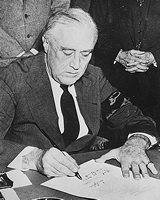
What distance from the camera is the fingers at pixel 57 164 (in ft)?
7.61

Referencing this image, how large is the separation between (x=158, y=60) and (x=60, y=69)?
0.71 metres

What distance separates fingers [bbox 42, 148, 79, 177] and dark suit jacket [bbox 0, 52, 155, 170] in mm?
57

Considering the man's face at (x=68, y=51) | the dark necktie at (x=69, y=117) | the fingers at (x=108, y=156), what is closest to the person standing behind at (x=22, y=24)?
the man's face at (x=68, y=51)

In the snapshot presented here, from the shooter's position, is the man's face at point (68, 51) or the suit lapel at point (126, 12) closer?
the man's face at point (68, 51)

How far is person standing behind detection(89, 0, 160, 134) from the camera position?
96.0 inches

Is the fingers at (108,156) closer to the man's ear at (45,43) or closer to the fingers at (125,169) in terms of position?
the fingers at (125,169)

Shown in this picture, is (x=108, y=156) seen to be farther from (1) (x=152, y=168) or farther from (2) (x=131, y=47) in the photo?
(2) (x=131, y=47)

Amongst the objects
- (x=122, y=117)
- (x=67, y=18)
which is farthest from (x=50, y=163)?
(x=67, y=18)

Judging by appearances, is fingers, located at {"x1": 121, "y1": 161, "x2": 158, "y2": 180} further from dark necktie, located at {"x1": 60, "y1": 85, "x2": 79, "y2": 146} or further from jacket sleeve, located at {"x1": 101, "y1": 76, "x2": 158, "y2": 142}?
dark necktie, located at {"x1": 60, "y1": 85, "x2": 79, "y2": 146}

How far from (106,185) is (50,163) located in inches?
15.2

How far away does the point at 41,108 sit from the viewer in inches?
93.4

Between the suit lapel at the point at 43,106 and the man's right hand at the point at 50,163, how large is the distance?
85mm

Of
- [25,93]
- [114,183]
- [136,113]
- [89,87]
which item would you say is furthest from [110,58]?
[114,183]

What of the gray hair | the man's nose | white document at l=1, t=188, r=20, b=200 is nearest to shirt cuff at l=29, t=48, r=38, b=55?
the gray hair
